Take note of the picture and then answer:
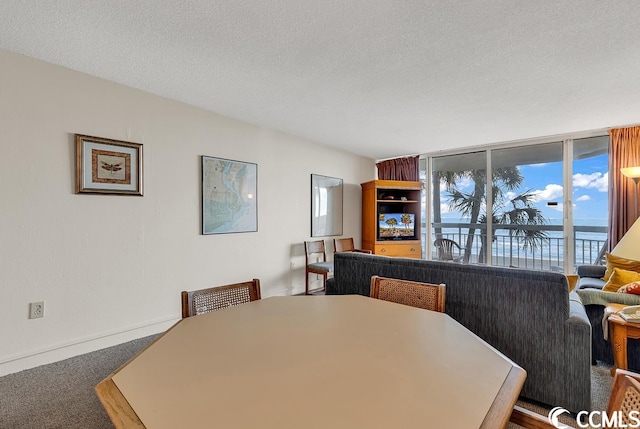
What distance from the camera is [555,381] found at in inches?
72.6

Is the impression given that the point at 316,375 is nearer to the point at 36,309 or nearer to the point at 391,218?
the point at 36,309

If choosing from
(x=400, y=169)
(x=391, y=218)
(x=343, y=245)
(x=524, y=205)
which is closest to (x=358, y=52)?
(x=343, y=245)

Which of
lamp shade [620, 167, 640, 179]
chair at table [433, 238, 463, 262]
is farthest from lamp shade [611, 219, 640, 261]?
chair at table [433, 238, 463, 262]

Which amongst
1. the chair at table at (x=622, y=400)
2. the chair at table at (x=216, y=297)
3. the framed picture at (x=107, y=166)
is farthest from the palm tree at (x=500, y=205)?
the framed picture at (x=107, y=166)

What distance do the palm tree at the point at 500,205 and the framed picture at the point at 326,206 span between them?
6.54 ft

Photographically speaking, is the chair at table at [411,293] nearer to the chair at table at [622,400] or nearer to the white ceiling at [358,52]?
the chair at table at [622,400]

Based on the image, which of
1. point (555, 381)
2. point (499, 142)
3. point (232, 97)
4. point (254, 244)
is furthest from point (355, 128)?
point (555, 381)

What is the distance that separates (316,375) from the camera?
2.82ft

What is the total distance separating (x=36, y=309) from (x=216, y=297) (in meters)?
1.80

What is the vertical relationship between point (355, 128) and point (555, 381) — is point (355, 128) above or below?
above

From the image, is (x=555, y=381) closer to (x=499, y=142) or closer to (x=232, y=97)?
(x=232, y=97)

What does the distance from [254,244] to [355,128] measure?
195cm

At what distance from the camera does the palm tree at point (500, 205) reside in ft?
15.5

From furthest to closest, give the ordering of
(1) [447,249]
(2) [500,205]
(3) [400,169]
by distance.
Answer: (3) [400,169] → (1) [447,249] → (2) [500,205]
